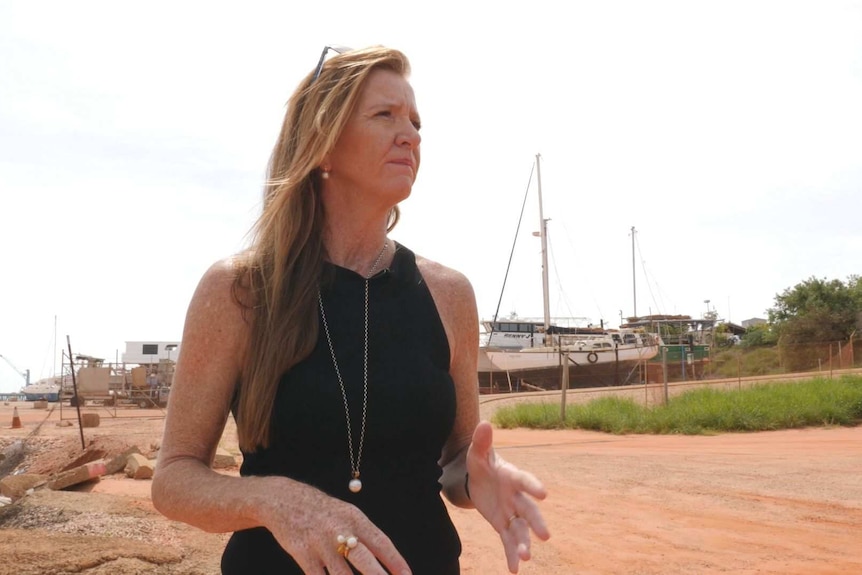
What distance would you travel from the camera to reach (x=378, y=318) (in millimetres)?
1693

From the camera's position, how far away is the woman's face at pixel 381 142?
1.75m

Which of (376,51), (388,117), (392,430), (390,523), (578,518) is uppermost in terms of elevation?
(376,51)

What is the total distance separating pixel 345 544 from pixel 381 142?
91cm

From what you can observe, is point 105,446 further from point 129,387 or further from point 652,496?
point 129,387

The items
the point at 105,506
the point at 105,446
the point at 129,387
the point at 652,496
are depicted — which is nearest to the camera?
the point at 105,506

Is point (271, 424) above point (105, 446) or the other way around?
above

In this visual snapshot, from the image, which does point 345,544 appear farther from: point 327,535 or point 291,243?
point 291,243

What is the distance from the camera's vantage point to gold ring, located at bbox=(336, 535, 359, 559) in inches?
47.7

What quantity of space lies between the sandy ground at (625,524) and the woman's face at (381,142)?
4.27m

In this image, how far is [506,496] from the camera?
158cm

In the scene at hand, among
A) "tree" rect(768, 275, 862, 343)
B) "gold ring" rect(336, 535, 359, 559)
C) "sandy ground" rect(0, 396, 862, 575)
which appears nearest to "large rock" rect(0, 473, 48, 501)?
"sandy ground" rect(0, 396, 862, 575)

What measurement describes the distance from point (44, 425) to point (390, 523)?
24.1m

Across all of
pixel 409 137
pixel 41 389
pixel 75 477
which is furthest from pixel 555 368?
pixel 41 389

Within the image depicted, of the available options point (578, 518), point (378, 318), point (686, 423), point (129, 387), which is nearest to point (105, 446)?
point (578, 518)
